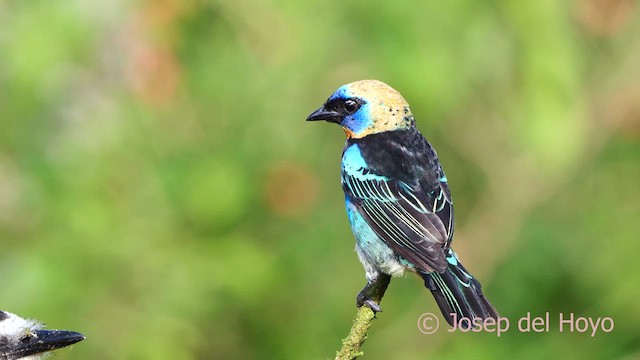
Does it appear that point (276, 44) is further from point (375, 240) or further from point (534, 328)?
point (375, 240)

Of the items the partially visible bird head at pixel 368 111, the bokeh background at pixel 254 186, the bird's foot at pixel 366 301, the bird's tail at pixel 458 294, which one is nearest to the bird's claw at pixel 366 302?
the bird's foot at pixel 366 301

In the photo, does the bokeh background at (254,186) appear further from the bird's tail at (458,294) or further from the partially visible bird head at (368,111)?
the bird's tail at (458,294)

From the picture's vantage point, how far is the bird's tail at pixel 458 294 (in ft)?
7.30

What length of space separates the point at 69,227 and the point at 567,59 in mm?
3106

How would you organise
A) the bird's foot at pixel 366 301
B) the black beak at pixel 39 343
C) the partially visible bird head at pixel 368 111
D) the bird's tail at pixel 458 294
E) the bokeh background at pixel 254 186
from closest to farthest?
1. the bird's tail at pixel 458 294
2. the bird's foot at pixel 366 301
3. the partially visible bird head at pixel 368 111
4. the black beak at pixel 39 343
5. the bokeh background at pixel 254 186

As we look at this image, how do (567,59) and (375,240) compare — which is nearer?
(375,240)

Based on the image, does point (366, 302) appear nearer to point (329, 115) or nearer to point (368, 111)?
point (368, 111)

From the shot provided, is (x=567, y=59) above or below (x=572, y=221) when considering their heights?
below

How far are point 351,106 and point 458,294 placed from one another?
760mm

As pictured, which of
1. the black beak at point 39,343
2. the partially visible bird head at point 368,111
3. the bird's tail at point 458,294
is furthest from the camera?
the black beak at point 39,343

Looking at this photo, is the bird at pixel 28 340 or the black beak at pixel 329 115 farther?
the bird at pixel 28 340

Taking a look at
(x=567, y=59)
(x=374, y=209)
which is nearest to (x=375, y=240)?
(x=374, y=209)

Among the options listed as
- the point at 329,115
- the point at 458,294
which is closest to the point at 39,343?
the point at 329,115

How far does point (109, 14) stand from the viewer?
641 centimetres
